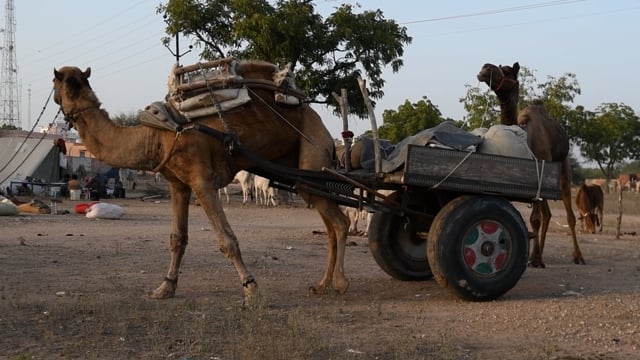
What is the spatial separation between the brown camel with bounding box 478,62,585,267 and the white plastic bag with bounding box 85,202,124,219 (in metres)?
12.2

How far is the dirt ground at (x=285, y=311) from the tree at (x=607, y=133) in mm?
38450

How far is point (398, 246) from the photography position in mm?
10539

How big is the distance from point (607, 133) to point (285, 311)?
168 ft

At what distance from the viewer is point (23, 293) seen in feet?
28.8

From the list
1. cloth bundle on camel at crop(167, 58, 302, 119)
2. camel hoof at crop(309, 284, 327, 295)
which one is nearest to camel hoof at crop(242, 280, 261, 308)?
camel hoof at crop(309, 284, 327, 295)

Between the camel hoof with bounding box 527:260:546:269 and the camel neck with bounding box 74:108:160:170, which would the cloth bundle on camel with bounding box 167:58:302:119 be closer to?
the camel neck with bounding box 74:108:160:170

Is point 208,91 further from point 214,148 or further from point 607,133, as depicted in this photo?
point 607,133

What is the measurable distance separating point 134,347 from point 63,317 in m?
1.31

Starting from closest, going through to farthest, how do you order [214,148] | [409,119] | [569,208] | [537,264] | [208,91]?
[214,148] < [208,91] < [537,264] < [569,208] < [409,119]

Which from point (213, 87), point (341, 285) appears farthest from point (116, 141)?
point (341, 285)

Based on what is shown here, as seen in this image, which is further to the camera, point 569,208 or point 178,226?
point 569,208

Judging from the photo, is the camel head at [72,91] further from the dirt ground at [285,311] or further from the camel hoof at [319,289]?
the camel hoof at [319,289]

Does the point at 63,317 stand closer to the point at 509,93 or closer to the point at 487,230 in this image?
the point at 487,230

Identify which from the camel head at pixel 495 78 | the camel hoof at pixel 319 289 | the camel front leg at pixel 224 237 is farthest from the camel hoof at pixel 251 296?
the camel head at pixel 495 78
